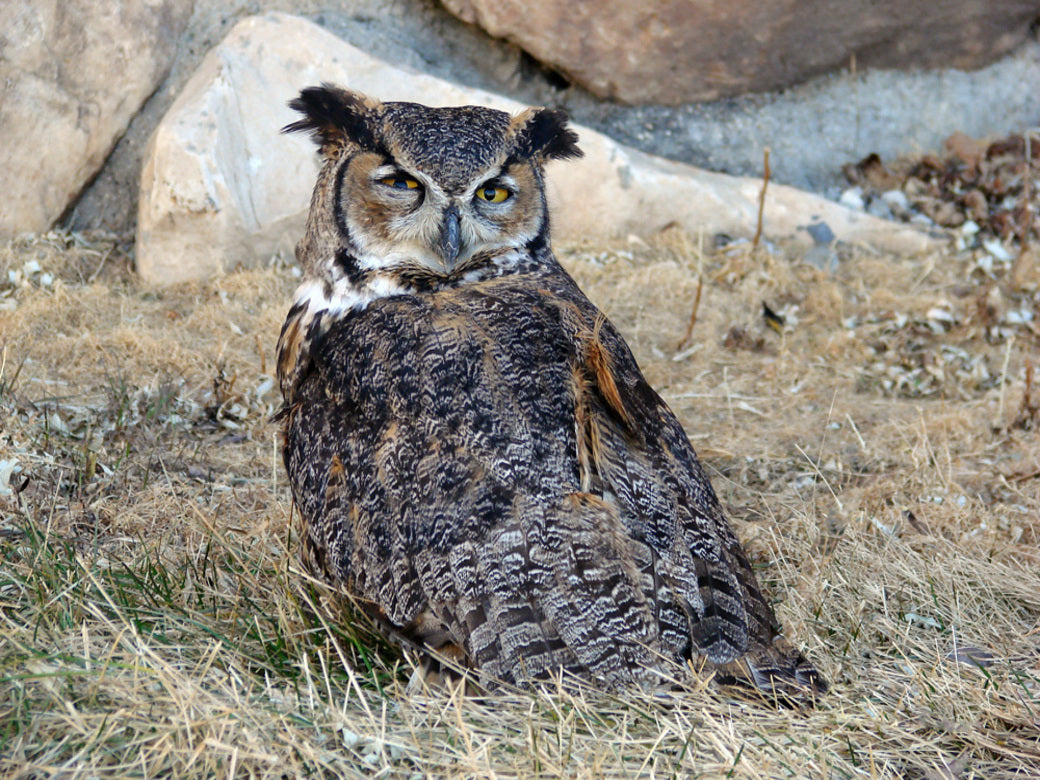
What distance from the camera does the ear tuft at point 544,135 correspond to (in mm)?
2891

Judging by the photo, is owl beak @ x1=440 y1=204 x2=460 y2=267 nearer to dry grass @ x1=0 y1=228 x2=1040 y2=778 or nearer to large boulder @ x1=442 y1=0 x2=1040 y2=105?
dry grass @ x1=0 y1=228 x2=1040 y2=778

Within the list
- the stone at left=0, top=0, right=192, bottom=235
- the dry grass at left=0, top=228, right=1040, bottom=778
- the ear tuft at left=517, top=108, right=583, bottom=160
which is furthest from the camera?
the stone at left=0, top=0, right=192, bottom=235

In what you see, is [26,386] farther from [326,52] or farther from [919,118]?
[919,118]

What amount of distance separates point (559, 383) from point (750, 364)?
2.38 m

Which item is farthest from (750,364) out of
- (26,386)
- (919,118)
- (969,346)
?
(26,386)

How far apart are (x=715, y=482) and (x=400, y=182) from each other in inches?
64.8

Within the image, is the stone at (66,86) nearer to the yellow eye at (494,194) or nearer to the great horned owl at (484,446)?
the great horned owl at (484,446)

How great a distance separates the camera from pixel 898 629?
2.67 meters

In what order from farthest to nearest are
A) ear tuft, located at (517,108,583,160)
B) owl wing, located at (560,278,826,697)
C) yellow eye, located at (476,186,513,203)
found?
ear tuft, located at (517,108,583,160) < yellow eye, located at (476,186,513,203) < owl wing, located at (560,278,826,697)

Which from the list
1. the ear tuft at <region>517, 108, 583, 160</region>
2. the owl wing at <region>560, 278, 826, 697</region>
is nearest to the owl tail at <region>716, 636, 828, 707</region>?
the owl wing at <region>560, 278, 826, 697</region>

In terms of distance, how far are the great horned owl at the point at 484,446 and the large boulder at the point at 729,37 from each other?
2.69 meters

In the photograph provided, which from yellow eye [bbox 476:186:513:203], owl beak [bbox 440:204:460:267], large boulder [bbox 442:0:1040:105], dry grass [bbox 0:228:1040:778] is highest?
large boulder [bbox 442:0:1040:105]

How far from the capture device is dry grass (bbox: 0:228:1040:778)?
207 centimetres

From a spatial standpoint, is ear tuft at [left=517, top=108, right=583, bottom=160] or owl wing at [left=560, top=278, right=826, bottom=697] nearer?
owl wing at [left=560, top=278, right=826, bottom=697]
